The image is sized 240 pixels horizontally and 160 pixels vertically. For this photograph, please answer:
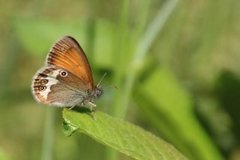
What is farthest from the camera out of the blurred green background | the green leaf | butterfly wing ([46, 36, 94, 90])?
the blurred green background

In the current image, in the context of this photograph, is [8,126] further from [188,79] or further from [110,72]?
[110,72]

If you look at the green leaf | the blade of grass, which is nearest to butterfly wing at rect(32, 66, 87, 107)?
the blade of grass

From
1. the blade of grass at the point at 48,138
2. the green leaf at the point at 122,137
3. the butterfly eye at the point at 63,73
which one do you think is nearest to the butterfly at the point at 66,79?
the butterfly eye at the point at 63,73

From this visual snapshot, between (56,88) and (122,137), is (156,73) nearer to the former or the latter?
(56,88)

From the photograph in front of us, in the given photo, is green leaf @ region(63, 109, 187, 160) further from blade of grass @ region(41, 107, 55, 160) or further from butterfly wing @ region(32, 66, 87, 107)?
blade of grass @ region(41, 107, 55, 160)

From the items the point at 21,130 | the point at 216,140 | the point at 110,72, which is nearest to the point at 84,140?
the point at 110,72

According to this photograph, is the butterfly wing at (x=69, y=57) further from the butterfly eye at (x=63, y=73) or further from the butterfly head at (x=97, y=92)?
the butterfly head at (x=97, y=92)
